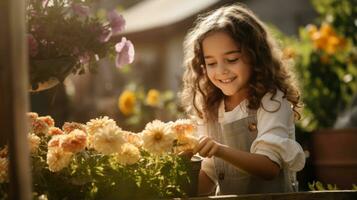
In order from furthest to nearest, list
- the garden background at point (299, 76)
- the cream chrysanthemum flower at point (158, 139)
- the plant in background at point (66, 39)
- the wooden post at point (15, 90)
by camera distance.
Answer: the garden background at point (299, 76)
the plant in background at point (66, 39)
the cream chrysanthemum flower at point (158, 139)
the wooden post at point (15, 90)

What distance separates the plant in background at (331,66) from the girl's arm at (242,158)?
4.39 metres

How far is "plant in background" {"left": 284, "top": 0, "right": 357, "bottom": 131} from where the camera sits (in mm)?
7227

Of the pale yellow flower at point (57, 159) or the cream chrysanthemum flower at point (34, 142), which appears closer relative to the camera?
the pale yellow flower at point (57, 159)

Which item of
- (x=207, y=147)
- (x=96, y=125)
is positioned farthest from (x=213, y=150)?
(x=96, y=125)

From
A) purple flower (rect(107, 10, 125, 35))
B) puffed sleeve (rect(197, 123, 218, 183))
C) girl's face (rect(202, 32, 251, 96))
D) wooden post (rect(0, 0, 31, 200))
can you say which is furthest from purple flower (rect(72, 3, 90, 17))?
wooden post (rect(0, 0, 31, 200))

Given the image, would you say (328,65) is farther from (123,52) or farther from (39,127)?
(39,127)

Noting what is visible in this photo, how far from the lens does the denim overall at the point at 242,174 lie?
295cm

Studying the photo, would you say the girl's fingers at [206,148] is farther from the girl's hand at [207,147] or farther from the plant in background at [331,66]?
the plant in background at [331,66]

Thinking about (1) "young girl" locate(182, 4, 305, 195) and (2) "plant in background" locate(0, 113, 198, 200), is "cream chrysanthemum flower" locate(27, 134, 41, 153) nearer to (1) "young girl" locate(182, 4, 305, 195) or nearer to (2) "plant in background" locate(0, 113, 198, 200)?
(2) "plant in background" locate(0, 113, 198, 200)

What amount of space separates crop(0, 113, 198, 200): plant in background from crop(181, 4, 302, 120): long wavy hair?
1.39ft

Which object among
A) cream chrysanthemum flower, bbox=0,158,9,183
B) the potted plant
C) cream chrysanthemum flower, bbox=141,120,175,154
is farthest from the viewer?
the potted plant

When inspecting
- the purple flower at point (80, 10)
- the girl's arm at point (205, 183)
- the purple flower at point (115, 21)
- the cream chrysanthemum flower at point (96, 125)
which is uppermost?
the purple flower at point (80, 10)

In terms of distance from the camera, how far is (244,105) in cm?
308

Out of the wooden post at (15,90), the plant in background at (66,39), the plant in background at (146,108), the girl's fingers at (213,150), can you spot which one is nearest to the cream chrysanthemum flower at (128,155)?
the girl's fingers at (213,150)
